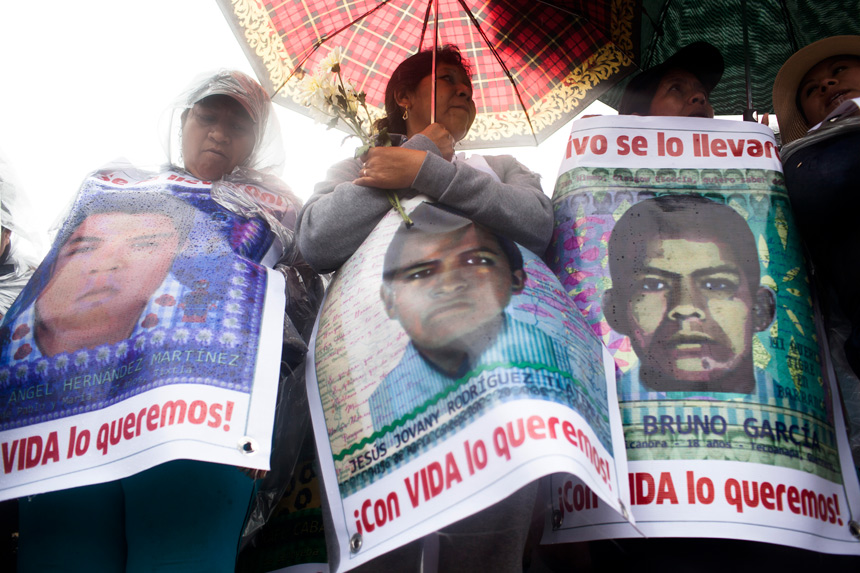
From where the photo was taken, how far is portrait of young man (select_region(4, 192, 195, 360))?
1646mm

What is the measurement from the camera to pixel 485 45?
2545 mm

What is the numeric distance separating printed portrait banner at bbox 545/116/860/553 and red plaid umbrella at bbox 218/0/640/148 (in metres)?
0.65

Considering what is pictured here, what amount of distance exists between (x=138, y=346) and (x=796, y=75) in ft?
6.75

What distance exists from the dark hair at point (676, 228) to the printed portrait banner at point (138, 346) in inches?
33.1

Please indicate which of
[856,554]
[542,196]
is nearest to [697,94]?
[542,196]

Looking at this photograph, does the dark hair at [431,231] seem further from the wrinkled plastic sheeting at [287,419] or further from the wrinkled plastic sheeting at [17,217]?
the wrinkled plastic sheeting at [17,217]

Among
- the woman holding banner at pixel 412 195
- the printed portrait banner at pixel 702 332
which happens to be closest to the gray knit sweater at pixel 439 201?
the woman holding banner at pixel 412 195

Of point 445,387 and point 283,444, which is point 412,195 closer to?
point 445,387

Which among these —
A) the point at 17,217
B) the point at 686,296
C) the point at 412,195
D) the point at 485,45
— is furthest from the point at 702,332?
the point at 17,217

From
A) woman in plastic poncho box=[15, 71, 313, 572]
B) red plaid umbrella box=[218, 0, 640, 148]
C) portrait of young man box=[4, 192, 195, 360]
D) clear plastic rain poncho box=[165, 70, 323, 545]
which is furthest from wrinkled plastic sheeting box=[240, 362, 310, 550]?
red plaid umbrella box=[218, 0, 640, 148]

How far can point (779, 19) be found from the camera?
9.20 ft

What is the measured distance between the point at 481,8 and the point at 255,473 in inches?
66.5

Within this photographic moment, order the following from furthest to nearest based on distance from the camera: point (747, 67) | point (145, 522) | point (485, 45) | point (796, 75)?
point (485, 45), point (747, 67), point (796, 75), point (145, 522)

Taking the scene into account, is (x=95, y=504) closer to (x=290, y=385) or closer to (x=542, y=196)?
(x=290, y=385)
